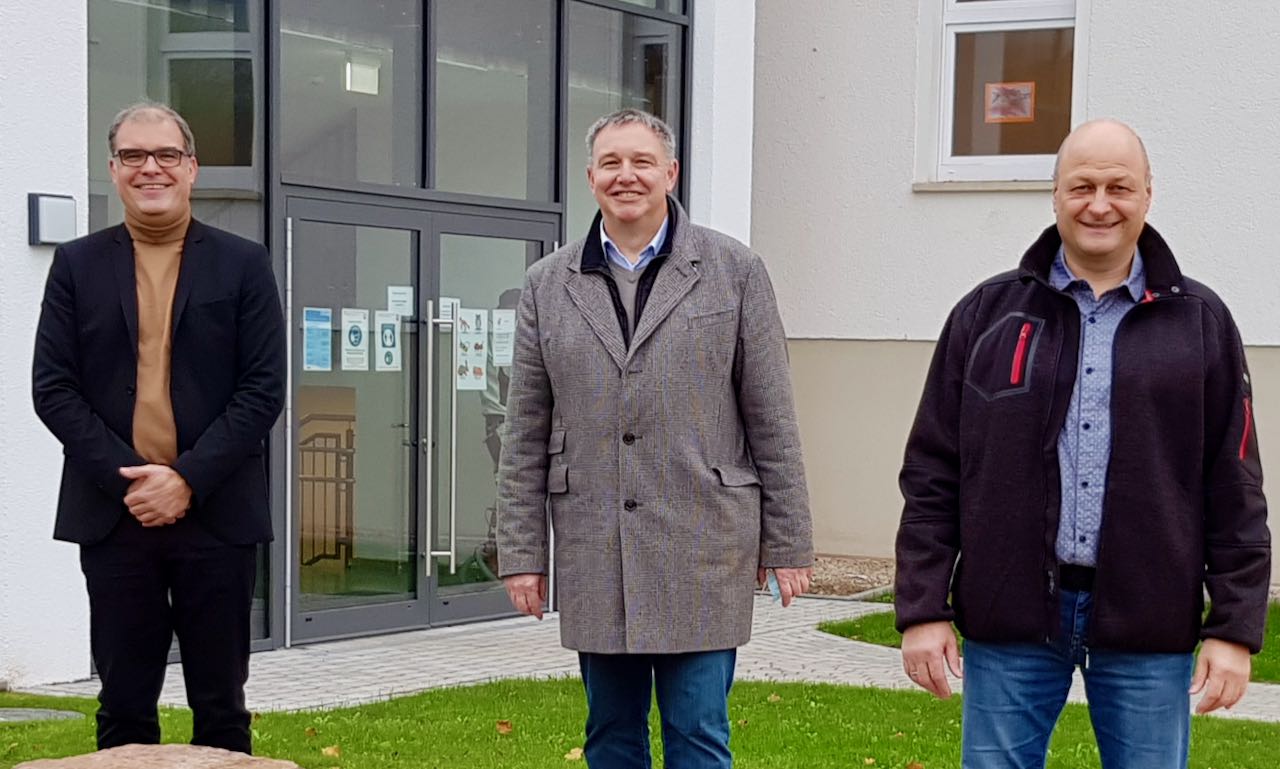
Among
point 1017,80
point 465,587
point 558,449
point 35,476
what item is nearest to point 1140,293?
point 558,449

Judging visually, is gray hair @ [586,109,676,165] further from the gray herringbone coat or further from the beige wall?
the beige wall

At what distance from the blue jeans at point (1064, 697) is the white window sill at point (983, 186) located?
10528mm

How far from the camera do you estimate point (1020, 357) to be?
154 inches

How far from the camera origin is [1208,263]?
13539 mm

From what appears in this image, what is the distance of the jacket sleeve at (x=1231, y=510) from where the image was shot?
3.78 meters

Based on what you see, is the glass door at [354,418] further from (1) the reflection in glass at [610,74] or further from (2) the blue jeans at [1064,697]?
(2) the blue jeans at [1064,697]

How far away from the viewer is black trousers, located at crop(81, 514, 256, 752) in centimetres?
503

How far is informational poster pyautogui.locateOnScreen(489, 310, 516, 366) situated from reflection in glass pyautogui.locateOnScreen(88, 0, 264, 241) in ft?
6.01

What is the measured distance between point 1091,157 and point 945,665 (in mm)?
1090

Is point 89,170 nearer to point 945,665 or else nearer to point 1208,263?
point 945,665

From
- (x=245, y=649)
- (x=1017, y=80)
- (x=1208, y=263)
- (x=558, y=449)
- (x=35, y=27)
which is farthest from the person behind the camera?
(x=1017, y=80)

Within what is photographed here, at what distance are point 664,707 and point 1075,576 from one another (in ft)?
4.21

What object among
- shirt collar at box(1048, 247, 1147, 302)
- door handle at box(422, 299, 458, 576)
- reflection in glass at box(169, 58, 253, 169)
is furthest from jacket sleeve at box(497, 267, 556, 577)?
door handle at box(422, 299, 458, 576)

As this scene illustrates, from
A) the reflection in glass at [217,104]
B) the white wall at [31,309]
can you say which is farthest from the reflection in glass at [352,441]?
the white wall at [31,309]
